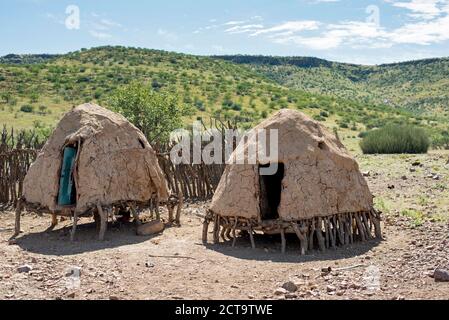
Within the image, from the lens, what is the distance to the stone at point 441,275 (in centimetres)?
667

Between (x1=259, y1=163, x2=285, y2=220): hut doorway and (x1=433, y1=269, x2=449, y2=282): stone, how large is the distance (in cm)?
371

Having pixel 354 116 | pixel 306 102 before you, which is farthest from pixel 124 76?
pixel 354 116

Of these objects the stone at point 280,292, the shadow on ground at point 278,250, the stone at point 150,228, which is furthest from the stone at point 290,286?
the stone at point 150,228

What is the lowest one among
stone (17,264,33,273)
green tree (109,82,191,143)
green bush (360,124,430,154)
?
stone (17,264,33,273)

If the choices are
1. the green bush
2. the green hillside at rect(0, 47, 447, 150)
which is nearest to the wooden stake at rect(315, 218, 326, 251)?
the green bush

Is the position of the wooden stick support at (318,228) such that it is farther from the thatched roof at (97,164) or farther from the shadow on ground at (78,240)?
the thatched roof at (97,164)

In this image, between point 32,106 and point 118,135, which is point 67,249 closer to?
point 118,135

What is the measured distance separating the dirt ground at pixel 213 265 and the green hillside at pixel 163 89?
18.4 metres

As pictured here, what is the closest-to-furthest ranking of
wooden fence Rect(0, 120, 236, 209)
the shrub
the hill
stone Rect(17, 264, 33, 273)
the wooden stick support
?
stone Rect(17, 264, 33, 273), the wooden stick support, wooden fence Rect(0, 120, 236, 209), the shrub, the hill

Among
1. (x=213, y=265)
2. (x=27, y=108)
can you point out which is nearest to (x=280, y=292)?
(x=213, y=265)

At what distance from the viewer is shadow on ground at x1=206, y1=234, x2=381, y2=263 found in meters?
8.26

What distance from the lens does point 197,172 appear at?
44.0 ft

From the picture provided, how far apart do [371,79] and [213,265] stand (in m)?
71.0

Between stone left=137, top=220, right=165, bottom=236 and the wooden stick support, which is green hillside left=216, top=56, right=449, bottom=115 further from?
stone left=137, top=220, right=165, bottom=236
